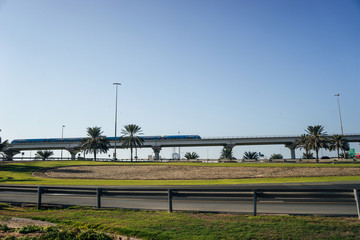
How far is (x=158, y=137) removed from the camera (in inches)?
3686

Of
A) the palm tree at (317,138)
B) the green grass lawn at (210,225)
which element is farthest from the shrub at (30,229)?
the palm tree at (317,138)

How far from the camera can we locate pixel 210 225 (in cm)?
790

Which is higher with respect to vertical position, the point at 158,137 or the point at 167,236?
the point at 158,137

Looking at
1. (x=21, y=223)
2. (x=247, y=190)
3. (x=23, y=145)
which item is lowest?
(x=21, y=223)

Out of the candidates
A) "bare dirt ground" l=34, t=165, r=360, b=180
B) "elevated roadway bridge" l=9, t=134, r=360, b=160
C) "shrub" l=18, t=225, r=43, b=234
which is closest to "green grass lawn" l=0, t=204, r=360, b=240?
"shrub" l=18, t=225, r=43, b=234

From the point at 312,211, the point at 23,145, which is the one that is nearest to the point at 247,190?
the point at 312,211

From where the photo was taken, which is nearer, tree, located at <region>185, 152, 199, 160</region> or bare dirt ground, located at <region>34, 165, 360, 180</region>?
bare dirt ground, located at <region>34, 165, 360, 180</region>

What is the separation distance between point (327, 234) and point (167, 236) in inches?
159

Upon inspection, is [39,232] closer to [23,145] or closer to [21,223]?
[21,223]

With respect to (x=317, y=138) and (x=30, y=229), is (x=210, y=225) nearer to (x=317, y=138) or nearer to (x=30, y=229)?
(x=30, y=229)

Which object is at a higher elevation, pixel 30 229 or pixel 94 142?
pixel 94 142

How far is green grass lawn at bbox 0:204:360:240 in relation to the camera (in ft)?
22.6

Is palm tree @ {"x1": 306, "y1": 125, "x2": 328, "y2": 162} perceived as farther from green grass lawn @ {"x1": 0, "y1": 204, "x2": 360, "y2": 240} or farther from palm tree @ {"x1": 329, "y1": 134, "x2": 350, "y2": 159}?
green grass lawn @ {"x1": 0, "y1": 204, "x2": 360, "y2": 240}

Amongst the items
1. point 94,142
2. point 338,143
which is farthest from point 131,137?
point 338,143
